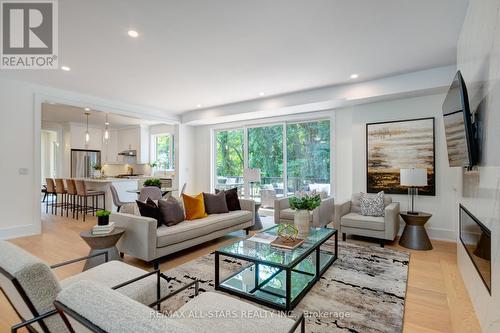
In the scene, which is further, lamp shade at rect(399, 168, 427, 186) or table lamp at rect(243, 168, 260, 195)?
table lamp at rect(243, 168, 260, 195)

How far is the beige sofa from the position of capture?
2.90m

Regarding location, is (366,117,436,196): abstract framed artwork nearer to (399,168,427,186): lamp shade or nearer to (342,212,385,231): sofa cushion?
(399,168,427,186): lamp shade

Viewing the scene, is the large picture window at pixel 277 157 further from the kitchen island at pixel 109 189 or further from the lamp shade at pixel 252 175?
the kitchen island at pixel 109 189

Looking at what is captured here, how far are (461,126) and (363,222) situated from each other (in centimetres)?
222

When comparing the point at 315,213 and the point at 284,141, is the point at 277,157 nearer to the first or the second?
the point at 284,141

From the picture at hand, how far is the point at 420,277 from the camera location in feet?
9.27

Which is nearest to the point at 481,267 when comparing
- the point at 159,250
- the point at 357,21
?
the point at 357,21

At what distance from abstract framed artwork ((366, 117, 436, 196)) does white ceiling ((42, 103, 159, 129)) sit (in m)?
5.62

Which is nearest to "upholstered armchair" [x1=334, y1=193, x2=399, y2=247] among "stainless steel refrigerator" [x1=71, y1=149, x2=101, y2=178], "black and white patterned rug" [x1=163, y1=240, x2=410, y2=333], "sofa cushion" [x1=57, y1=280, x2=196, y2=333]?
"black and white patterned rug" [x1=163, y1=240, x2=410, y2=333]

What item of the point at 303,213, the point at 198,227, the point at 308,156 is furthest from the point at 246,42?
the point at 308,156

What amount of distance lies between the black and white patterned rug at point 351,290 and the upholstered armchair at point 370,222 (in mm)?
301

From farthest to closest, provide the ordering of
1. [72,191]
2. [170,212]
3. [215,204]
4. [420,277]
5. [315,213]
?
[72,191], [215,204], [315,213], [170,212], [420,277]

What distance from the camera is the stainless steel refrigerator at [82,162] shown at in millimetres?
8500

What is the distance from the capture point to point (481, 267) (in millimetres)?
1947
